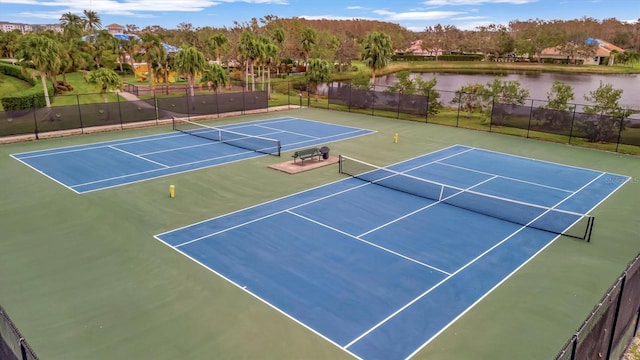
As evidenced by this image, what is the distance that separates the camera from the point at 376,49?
44.0m

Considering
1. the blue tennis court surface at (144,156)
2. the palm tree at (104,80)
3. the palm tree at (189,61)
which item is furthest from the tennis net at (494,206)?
the palm tree at (189,61)

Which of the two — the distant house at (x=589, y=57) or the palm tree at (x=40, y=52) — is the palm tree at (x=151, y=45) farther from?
the distant house at (x=589, y=57)

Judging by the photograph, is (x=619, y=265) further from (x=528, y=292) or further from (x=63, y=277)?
(x=63, y=277)

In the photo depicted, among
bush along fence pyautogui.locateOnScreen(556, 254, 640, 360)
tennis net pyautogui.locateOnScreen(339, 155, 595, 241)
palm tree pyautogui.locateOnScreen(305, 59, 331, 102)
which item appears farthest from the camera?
palm tree pyautogui.locateOnScreen(305, 59, 331, 102)

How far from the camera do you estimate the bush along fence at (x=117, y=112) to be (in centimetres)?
2639

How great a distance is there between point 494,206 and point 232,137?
16511mm

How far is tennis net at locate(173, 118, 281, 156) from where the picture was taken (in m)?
24.7

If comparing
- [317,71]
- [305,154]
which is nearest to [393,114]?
[317,71]

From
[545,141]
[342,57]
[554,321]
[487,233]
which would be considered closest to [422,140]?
[545,141]

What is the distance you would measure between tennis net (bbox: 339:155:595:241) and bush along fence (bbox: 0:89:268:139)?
17.2 meters

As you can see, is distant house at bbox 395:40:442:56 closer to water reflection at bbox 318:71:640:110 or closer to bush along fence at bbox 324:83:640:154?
water reflection at bbox 318:71:640:110

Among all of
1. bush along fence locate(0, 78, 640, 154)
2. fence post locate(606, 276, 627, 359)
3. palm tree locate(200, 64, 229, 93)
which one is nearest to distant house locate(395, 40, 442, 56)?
bush along fence locate(0, 78, 640, 154)

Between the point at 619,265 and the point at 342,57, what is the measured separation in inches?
3173

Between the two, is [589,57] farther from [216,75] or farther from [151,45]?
[151,45]
